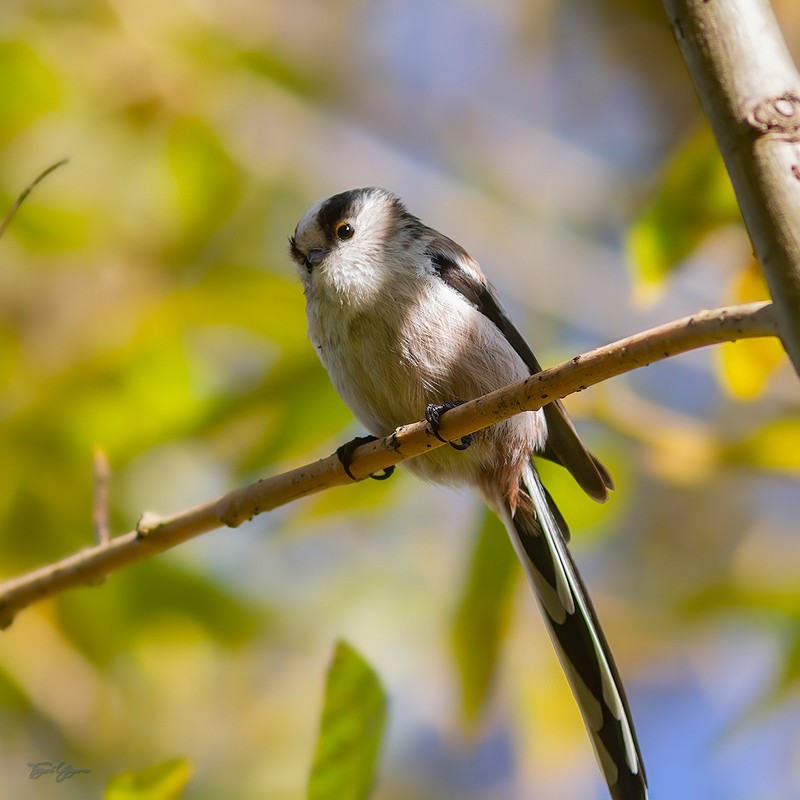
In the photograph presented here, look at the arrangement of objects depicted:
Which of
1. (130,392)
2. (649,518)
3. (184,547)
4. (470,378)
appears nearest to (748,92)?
(470,378)

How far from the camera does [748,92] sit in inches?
44.0

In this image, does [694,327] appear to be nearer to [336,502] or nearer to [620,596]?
[336,502]

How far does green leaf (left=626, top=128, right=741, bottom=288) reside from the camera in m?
2.46

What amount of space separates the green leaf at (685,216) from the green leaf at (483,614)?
0.87 m

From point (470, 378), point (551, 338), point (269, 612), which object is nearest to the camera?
point (470, 378)

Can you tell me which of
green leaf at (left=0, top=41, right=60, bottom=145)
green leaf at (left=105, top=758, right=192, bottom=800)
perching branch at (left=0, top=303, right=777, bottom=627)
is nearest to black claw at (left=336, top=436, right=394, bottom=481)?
perching branch at (left=0, top=303, right=777, bottom=627)

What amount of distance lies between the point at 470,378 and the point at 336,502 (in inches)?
23.1

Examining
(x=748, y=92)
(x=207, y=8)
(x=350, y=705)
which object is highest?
(x=207, y=8)

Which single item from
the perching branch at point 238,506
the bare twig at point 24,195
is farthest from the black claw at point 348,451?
the bare twig at point 24,195

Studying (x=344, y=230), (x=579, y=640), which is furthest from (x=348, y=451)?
(x=344, y=230)

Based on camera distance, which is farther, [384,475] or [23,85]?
[23,85]

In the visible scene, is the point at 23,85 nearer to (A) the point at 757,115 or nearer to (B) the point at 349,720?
(B) the point at 349,720

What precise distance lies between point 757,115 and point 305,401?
1872 millimetres

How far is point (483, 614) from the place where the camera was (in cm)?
266
